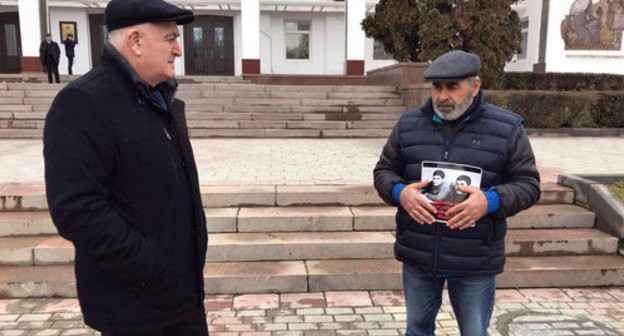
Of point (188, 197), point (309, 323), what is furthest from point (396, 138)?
point (309, 323)

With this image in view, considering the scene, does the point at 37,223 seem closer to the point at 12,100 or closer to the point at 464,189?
the point at 464,189

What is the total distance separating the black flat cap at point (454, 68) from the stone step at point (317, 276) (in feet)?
8.44

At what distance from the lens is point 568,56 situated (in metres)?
22.2

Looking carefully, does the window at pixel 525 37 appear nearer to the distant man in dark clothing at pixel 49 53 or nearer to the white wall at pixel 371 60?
the white wall at pixel 371 60

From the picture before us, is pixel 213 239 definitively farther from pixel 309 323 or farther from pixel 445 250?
pixel 445 250

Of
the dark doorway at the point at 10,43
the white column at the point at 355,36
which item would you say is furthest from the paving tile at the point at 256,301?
the dark doorway at the point at 10,43

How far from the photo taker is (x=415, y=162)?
96.6 inches

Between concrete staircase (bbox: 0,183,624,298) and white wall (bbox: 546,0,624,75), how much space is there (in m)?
19.5

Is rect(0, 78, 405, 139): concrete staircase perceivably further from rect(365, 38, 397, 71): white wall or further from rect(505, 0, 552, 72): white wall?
rect(505, 0, 552, 72): white wall

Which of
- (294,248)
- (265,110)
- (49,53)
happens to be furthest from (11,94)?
(294,248)

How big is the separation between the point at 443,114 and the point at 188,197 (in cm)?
132

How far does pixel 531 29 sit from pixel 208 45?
16.3 m

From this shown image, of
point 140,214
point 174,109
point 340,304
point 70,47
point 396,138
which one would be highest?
point 70,47

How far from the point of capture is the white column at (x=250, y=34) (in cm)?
1745
